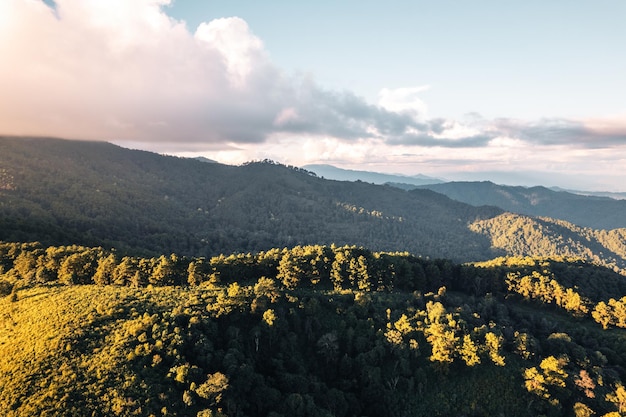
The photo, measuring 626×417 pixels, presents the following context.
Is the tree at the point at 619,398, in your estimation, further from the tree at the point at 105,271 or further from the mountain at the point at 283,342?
the tree at the point at 105,271

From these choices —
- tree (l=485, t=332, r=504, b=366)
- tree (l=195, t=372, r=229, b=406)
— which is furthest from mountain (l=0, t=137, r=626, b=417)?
tree (l=485, t=332, r=504, b=366)

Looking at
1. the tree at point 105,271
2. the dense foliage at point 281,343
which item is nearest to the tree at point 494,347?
the dense foliage at point 281,343

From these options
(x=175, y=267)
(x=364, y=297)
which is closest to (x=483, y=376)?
(x=364, y=297)

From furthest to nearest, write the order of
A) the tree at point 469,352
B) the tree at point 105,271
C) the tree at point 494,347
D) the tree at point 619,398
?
the tree at point 105,271
the tree at point 494,347
the tree at point 469,352
the tree at point 619,398

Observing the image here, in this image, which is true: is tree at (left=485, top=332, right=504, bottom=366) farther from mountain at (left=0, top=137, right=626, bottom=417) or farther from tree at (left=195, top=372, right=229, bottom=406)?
tree at (left=195, top=372, right=229, bottom=406)

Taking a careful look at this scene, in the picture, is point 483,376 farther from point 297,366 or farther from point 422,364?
point 297,366

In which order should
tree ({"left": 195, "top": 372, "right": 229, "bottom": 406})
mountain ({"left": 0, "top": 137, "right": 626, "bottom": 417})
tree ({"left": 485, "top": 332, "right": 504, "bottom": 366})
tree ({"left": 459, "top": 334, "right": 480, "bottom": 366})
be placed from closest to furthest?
1. tree ({"left": 195, "top": 372, "right": 229, "bottom": 406})
2. mountain ({"left": 0, "top": 137, "right": 626, "bottom": 417})
3. tree ({"left": 459, "top": 334, "right": 480, "bottom": 366})
4. tree ({"left": 485, "top": 332, "right": 504, "bottom": 366})

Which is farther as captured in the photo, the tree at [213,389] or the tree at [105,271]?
the tree at [105,271]

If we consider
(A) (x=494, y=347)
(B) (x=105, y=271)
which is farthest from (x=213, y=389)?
(A) (x=494, y=347)
